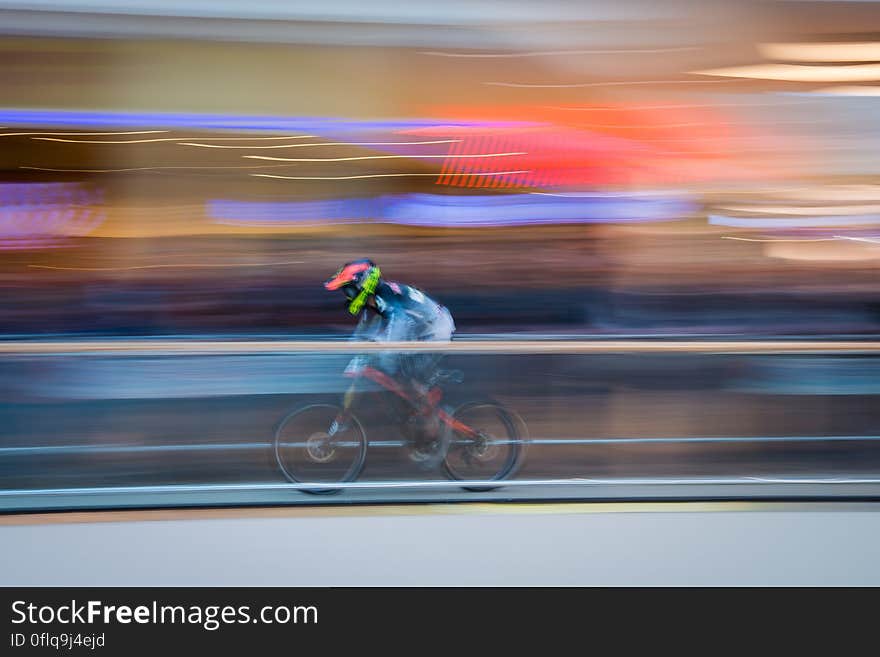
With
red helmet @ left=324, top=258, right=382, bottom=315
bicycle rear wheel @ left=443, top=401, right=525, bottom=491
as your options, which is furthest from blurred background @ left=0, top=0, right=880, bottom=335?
bicycle rear wheel @ left=443, top=401, right=525, bottom=491

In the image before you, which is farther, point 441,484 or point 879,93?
point 879,93

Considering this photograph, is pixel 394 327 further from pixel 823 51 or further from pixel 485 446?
pixel 823 51

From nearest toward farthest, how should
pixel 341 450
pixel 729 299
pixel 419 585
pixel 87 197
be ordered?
pixel 419 585
pixel 341 450
pixel 87 197
pixel 729 299

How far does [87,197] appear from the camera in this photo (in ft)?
19.9

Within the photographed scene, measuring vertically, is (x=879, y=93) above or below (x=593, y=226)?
above

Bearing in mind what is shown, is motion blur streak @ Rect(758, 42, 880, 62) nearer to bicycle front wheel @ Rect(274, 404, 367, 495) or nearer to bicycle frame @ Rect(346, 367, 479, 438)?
bicycle frame @ Rect(346, 367, 479, 438)

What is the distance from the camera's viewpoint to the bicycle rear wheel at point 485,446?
4469 millimetres

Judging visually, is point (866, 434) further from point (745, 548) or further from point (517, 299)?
point (517, 299)

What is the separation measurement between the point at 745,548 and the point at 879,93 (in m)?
3.87

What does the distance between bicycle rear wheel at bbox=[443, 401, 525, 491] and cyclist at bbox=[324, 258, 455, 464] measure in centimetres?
16

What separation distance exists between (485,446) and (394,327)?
0.74m

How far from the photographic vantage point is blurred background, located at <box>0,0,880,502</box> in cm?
601

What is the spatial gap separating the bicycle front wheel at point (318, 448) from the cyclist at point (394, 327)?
0.06 m

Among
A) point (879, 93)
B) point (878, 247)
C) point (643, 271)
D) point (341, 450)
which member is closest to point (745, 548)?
point (341, 450)
